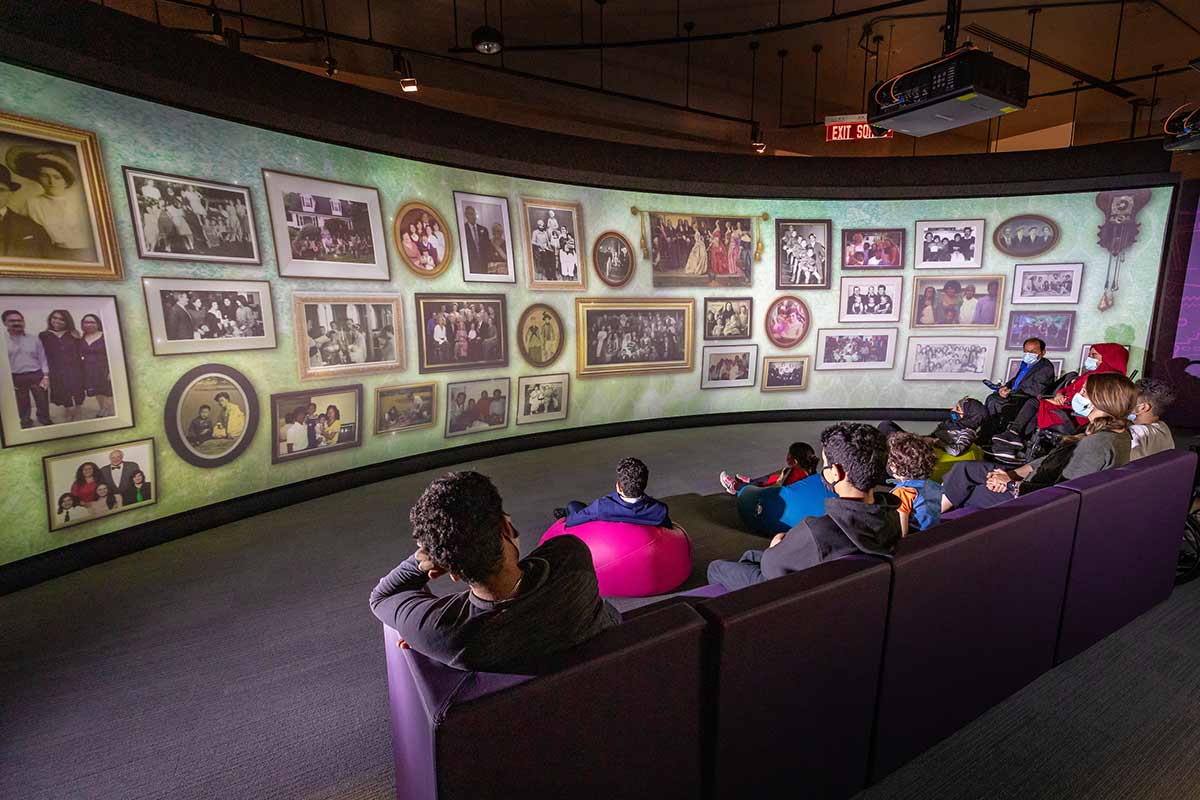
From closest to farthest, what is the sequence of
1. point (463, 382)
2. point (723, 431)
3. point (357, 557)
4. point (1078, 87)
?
point (357, 557) → point (463, 382) → point (723, 431) → point (1078, 87)

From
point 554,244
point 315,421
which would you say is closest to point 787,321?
point 554,244

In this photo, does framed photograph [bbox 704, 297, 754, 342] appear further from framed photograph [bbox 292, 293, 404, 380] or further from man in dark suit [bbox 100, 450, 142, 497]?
man in dark suit [bbox 100, 450, 142, 497]

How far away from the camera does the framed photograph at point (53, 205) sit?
4625 millimetres

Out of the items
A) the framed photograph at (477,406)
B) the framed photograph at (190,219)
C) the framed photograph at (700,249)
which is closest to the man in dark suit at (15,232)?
the framed photograph at (190,219)

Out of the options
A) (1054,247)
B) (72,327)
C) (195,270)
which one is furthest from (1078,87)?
(72,327)

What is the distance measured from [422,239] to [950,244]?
1020cm

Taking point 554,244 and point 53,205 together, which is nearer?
point 53,205

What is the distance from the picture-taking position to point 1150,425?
4.60m

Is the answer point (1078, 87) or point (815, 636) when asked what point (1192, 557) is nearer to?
point (815, 636)

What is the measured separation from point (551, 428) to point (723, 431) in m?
3.46

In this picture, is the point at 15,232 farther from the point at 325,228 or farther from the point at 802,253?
the point at 802,253

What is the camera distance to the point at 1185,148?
870 cm

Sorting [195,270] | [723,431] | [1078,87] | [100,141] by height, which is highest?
[1078,87]

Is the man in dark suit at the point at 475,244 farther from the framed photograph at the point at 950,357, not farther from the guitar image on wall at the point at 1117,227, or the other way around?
the guitar image on wall at the point at 1117,227
